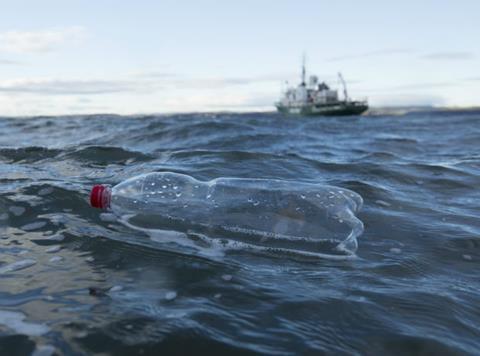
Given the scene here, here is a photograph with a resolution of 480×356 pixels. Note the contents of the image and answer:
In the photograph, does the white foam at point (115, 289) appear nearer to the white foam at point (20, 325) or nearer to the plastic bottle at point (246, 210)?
the white foam at point (20, 325)

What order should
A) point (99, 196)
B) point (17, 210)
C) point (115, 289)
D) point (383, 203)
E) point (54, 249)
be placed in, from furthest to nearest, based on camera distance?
point (383, 203) < point (17, 210) < point (99, 196) < point (54, 249) < point (115, 289)

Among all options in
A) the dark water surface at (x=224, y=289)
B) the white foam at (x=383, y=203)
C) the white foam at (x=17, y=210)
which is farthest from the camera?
the white foam at (x=383, y=203)

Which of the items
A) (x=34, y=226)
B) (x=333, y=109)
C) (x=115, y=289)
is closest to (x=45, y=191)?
(x=34, y=226)

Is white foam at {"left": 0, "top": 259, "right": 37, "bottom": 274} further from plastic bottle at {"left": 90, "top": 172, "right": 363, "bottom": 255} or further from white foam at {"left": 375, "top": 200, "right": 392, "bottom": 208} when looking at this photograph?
white foam at {"left": 375, "top": 200, "right": 392, "bottom": 208}

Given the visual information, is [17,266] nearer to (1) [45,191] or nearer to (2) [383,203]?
(1) [45,191]

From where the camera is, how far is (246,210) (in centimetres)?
396

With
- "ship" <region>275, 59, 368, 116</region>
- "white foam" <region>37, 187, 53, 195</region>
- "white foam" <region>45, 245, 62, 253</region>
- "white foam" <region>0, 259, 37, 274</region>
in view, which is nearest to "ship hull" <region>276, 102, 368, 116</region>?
"ship" <region>275, 59, 368, 116</region>

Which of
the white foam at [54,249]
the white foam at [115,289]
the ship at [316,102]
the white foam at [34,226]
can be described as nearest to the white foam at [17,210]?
the white foam at [34,226]

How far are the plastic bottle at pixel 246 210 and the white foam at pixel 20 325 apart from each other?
4.86 ft

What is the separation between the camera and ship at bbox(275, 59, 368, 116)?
228ft

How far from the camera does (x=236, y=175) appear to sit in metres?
6.16

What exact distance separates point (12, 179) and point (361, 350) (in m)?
4.69

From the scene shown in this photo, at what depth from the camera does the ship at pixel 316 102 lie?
69375 mm

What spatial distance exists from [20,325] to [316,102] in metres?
74.0
